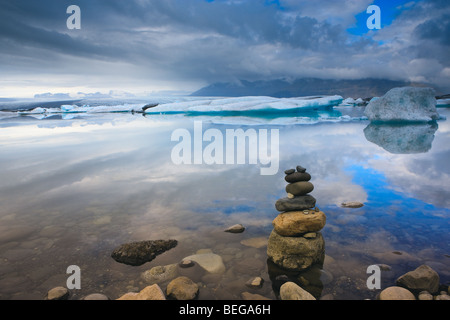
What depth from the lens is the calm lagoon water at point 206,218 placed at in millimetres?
3455

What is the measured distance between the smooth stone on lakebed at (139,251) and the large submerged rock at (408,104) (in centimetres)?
2412

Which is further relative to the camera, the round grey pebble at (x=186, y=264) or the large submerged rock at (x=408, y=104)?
the large submerged rock at (x=408, y=104)

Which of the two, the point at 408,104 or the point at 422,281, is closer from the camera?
the point at 422,281

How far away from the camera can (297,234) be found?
3961 mm

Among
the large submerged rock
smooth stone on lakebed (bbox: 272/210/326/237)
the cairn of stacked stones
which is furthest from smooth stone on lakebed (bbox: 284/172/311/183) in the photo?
the large submerged rock

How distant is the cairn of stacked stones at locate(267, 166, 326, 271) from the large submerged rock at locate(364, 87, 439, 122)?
893 inches

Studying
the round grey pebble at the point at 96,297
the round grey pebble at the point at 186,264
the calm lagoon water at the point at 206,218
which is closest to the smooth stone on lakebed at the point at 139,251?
the calm lagoon water at the point at 206,218

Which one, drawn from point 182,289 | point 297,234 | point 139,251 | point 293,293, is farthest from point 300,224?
point 139,251

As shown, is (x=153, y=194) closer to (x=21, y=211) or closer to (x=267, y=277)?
(x=21, y=211)

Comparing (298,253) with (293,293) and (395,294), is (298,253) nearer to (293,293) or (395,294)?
(293,293)

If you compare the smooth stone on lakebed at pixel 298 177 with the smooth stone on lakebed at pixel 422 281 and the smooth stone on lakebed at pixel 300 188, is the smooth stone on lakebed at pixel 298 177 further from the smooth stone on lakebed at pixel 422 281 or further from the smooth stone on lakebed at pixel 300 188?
the smooth stone on lakebed at pixel 422 281

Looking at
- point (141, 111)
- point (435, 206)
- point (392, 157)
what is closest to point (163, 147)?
point (392, 157)

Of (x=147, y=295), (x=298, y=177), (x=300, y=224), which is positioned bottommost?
(x=147, y=295)

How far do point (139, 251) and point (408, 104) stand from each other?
25274 mm
